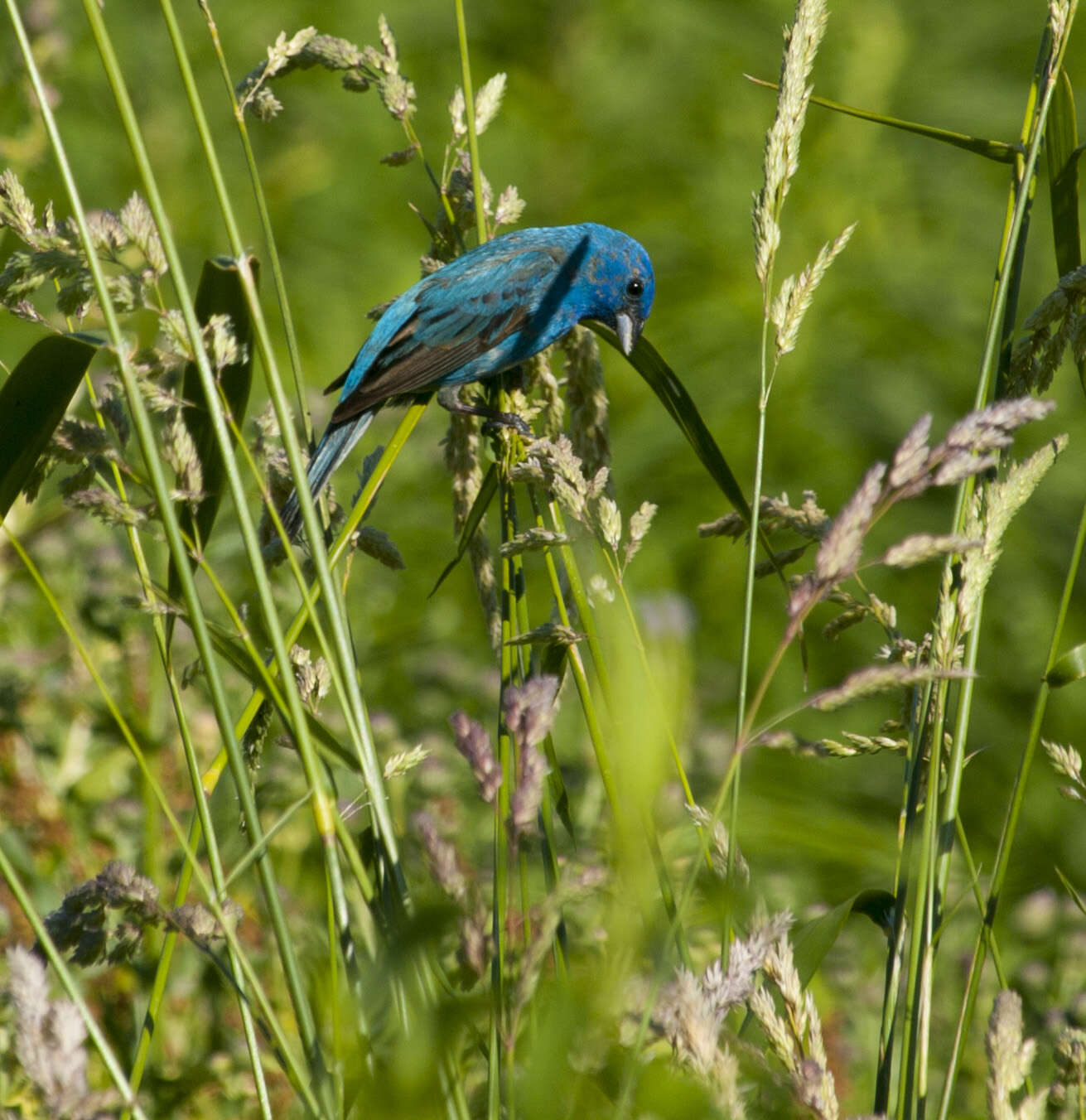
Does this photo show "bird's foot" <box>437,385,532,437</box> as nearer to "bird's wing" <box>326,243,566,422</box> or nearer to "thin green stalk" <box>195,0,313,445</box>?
"bird's wing" <box>326,243,566,422</box>

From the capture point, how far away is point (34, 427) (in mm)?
1022

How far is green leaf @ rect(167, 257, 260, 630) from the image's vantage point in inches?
45.0

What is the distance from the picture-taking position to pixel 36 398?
3.35 feet

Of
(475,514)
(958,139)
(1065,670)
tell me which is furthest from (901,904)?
(958,139)

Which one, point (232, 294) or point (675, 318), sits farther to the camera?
point (675, 318)

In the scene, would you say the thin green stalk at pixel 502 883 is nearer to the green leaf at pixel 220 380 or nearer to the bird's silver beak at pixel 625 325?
the green leaf at pixel 220 380

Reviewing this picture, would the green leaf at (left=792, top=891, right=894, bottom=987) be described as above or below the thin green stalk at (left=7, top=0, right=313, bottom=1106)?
below

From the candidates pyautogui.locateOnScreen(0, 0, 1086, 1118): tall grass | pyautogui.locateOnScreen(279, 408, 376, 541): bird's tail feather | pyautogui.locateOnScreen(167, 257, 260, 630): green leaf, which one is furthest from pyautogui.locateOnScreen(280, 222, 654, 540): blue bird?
pyautogui.locateOnScreen(167, 257, 260, 630): green leaf

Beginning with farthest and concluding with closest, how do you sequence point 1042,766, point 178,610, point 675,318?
point 675,318 < point 1042,766 < point 178,610

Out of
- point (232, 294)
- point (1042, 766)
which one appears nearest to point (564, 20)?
point (1042, 766)

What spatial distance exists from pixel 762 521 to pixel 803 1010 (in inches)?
20.9

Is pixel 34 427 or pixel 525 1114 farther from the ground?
pixel 34 427

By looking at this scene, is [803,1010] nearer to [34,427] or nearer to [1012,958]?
[34,427]

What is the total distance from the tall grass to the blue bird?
1.41 ft
